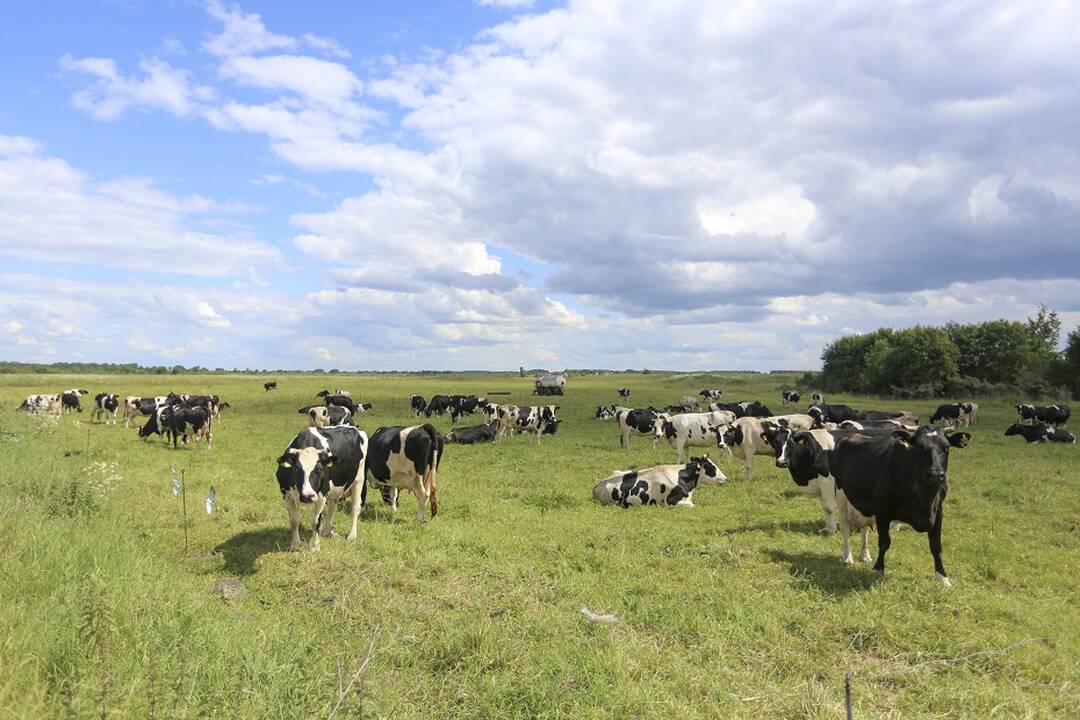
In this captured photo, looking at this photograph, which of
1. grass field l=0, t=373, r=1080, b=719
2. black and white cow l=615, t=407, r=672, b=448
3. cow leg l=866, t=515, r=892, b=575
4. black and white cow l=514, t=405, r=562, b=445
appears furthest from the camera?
black and white cow l=514, t=405, r=562, b=445

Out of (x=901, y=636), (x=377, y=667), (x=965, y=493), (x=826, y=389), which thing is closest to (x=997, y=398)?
(x=826, y=389)

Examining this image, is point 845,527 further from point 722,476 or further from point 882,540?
point 722,476

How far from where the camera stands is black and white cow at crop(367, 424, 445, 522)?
12102mm

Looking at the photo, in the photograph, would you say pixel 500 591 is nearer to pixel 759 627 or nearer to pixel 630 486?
pixel 759 627

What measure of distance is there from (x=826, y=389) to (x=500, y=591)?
3022 inches

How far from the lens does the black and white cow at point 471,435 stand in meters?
27.2

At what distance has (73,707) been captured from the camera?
12.1 ft

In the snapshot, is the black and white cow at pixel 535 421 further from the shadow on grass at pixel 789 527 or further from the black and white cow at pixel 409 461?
the shadow on grass at pixel 789 527

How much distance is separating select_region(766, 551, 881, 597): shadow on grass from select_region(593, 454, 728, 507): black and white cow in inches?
166

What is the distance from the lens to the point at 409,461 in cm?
1221

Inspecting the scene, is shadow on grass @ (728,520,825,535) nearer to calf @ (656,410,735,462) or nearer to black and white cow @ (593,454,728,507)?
black and white cow @ (593,454,728,507)

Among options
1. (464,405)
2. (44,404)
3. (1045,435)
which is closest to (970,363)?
(1045,435)

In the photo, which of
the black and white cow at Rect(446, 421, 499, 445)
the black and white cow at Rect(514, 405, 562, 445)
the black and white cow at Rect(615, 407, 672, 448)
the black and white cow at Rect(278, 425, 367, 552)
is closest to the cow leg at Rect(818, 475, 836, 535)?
the black and white cow at Rect(278, 425, 367, 552)

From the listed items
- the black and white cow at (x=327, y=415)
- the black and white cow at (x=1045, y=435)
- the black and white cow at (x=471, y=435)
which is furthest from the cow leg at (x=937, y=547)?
the black and white cow at (x=327, y=415)
